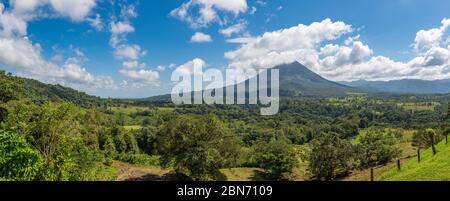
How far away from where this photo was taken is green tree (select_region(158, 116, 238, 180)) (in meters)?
31.7

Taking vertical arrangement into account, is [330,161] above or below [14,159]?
below

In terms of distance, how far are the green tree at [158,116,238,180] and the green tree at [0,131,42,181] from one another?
19.7 m

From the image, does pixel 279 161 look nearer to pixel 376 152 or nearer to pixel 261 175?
pixel 261 175

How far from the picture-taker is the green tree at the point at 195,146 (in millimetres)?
31656

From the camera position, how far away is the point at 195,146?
106 ft

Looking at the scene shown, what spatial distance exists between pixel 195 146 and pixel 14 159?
2138 centimetres

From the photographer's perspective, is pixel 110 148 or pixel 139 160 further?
pixel 110 148

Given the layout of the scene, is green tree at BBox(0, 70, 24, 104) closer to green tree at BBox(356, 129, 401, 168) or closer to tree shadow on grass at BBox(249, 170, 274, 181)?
tree shadow on grass at BBox(249, 170, 274, 181)

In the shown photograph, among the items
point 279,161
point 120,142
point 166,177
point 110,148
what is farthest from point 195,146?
point 120,142

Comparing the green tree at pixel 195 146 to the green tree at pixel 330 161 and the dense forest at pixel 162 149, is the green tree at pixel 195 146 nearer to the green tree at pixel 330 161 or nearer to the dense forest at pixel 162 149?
the dense forest at pixel 162 149

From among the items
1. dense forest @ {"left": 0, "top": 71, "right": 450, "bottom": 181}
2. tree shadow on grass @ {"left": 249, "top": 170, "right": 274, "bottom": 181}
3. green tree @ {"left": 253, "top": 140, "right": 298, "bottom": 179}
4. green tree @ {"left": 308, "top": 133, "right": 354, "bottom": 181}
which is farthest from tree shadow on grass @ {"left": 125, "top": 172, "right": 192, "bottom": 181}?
green tree @ {"left": 308, "top": 133, "right": 354, "bottom": 181}
